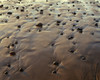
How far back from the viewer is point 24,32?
7.19 meters

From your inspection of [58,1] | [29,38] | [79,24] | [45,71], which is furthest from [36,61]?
[58,1]

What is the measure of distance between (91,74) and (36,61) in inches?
81.1

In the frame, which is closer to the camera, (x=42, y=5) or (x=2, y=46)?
(x=2, y=46)

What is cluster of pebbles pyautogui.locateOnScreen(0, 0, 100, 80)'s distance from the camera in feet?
15.7

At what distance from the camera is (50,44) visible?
244 inches

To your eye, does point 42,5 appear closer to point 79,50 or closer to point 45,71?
point 79,50

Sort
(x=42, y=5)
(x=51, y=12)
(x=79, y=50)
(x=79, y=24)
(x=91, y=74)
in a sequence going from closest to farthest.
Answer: (x=91, y=74) → (x=79, y=50) → (x=79, y=24) → (x=51, y=12) → (x=42, y=5)

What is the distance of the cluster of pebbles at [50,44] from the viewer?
4.79 m

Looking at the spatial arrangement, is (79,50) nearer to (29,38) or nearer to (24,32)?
(29,38)

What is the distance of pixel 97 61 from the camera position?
5.21 meters

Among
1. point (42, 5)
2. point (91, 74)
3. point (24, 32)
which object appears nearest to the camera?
point (91, 74)

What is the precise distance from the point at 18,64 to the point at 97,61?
9.84 ft

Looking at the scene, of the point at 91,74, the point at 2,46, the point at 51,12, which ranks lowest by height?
the point at 91,74

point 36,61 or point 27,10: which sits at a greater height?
point 27,10
